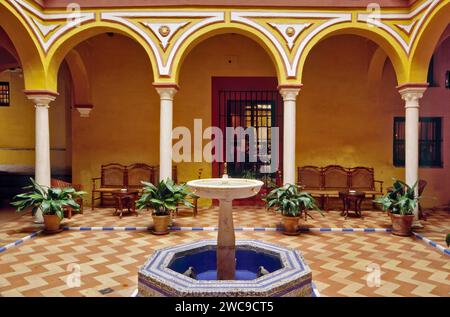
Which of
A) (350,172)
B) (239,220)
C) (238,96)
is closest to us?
(239,220)

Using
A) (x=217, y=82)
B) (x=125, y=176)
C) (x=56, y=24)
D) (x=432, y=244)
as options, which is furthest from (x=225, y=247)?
(x=217, y=82)

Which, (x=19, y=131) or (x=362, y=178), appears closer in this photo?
(x=362, y=178)

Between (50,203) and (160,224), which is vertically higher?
(50,203)

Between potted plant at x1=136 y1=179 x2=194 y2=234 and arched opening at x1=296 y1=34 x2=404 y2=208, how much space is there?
445 cm

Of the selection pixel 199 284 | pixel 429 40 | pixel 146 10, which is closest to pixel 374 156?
pixel 429 40

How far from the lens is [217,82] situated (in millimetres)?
9555

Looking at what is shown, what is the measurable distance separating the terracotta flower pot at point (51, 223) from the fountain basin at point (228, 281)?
11.6 ft

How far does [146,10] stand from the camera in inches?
278

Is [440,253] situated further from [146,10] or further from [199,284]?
[146,10]

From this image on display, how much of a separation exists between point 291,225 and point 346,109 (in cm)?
482

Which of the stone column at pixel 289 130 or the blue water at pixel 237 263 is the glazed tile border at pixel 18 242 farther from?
the stone column at pixel 289 130

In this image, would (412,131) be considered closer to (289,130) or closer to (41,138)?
(289,130)

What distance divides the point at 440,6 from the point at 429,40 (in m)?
0.79

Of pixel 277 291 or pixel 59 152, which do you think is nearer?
pixel 277 291
